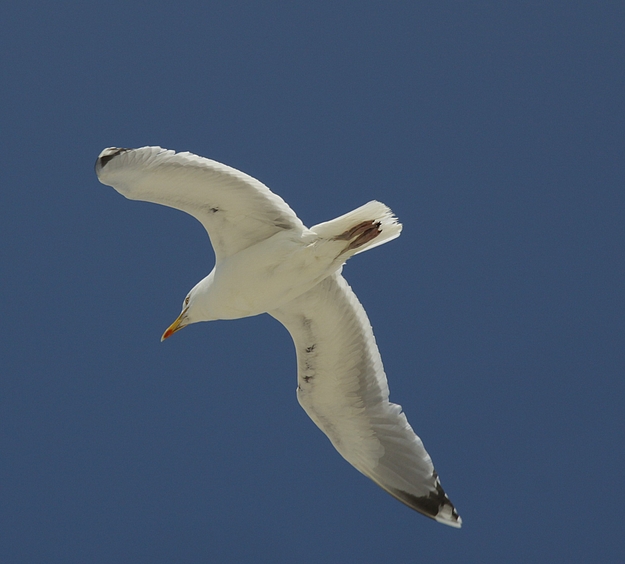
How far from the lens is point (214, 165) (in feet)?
20.4

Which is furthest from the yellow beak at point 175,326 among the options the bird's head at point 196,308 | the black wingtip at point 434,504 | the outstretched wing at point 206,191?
the black wingtip at point 434,504

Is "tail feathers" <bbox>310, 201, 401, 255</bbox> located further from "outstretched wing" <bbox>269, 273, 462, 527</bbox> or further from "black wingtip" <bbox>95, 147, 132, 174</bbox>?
"black wingtip" <bbox>95, 147, 132, 174</bbox>

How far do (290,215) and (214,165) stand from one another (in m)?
0.66

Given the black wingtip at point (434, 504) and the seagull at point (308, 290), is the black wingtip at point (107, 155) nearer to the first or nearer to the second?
the seagull at point (308, 290)

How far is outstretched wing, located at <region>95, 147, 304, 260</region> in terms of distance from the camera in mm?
6141

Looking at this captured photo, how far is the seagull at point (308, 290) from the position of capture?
248 inches

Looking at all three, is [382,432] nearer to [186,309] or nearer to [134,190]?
[186,309]

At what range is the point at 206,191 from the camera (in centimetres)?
642

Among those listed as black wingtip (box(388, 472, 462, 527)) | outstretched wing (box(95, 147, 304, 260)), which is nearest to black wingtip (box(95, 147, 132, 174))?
outstretched wing (box(95, 147, 304, 260))

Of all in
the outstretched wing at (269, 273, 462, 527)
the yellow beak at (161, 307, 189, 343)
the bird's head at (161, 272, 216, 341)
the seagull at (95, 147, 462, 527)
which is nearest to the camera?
the seagull at (95, 147, 462, 527)

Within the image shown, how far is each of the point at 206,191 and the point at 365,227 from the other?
1.04m

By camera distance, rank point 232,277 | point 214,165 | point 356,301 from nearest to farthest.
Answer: point 214,165, point 232,277, point 356,301

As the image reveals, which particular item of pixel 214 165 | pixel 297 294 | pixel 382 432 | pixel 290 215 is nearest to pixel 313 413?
pixel 382 432

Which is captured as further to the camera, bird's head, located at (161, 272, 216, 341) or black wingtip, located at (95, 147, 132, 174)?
bird's head, located at (161, 272, 216, 341)
